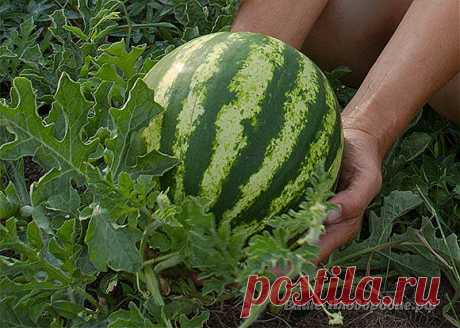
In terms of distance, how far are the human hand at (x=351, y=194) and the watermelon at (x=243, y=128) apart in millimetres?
103

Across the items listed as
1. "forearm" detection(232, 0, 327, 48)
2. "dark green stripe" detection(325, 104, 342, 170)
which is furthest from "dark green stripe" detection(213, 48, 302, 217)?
"forearm" detection(232, 0, 327, 48)

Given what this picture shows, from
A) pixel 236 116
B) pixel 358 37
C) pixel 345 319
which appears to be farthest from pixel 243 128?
pixel 358 37

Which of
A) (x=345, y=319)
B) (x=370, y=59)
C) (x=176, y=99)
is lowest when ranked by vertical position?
(x=345, y=319)

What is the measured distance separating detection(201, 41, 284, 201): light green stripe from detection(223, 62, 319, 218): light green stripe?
0.05 metres

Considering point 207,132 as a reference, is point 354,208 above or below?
below

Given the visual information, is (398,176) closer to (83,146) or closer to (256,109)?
(256,109)

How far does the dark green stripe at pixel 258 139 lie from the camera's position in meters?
1.53

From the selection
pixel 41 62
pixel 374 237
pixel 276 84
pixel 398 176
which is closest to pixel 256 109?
pixel 276 84

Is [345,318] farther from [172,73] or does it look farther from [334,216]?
[172,73]

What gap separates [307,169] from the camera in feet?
5.18

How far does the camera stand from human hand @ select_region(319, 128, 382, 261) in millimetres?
1718

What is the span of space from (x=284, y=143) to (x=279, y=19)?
921mm

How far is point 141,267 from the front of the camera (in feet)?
4.78

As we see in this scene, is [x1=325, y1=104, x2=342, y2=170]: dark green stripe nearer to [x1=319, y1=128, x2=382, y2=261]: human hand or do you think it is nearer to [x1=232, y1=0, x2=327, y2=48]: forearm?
[x1=319, y1=128, x2=382, y2=261]: human hand
